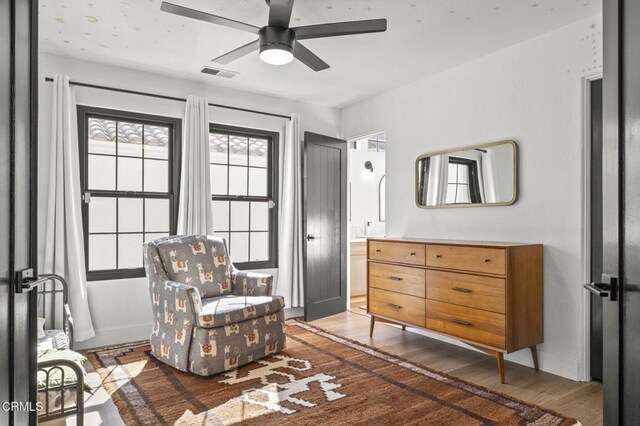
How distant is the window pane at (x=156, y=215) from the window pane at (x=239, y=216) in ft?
2.33

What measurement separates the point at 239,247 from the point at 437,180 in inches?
87.5

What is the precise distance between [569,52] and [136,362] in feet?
13.1

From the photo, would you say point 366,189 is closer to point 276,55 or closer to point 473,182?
point 473,182

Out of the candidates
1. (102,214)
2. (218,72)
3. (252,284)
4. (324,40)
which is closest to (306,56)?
(324,40)

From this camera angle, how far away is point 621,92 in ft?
3.92

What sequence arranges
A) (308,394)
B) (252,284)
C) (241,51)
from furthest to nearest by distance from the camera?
(252,284) < (241,51) < (308,394)

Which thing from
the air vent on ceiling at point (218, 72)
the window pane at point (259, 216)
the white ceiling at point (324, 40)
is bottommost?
the window pane at point (259, 216)

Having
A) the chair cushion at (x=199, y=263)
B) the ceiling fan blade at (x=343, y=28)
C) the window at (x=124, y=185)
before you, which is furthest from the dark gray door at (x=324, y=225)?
the ceiling fan blade at (x=343, y=28)

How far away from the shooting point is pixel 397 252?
12.3ft

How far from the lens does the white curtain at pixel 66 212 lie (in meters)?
3.47

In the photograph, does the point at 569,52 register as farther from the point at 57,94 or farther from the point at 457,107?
the point at 57,94

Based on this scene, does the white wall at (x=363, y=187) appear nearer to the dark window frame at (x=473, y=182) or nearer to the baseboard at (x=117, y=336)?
the dark window frame at (x=473, y=182)

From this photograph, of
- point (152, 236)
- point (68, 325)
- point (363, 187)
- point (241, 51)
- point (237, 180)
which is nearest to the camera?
point (241, 51)

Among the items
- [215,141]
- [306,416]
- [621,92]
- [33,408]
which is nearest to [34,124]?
[33,408]
